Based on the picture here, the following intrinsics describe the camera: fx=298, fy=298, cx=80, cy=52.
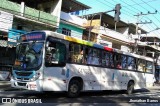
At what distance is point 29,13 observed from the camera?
82.5 ft

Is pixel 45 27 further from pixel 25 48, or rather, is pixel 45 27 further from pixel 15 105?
pixel 15 105

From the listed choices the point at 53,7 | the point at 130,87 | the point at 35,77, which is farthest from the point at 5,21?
the point at 35,77

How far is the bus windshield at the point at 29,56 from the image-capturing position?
1269 centimetres

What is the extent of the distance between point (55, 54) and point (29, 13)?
12862mm

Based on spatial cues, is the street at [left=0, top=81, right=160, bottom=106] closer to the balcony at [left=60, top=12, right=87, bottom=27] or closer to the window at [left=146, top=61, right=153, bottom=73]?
the window at [left=146, top=61, right=153, bottom=73]

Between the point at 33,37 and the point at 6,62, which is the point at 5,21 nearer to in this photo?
the point at 6,62

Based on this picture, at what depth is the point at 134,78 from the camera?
20438 millimetres

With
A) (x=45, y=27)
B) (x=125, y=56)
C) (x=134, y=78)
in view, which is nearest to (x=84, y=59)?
(x=125, y=56)

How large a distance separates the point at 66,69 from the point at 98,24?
72.6ft

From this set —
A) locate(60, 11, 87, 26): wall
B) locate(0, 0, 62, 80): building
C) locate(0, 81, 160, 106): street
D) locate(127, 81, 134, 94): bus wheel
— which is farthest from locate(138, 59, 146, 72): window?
locate(60, 11, 87, 26): wall

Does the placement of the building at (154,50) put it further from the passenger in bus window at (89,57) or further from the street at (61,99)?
the street at (61,99)

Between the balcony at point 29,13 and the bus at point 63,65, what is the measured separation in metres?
9.97

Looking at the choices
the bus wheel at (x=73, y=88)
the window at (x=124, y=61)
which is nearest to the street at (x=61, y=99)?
the bus wheel at (x=73, y=88)

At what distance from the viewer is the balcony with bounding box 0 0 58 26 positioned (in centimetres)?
2319
